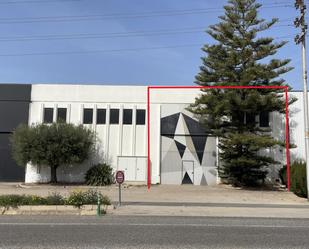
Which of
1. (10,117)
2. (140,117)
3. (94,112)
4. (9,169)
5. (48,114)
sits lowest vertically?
(9,169)

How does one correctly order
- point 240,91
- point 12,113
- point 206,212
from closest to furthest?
1. point 206,212
2. point 240,91
3. point 12,113

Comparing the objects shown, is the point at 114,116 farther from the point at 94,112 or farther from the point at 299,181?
the point at 299,181

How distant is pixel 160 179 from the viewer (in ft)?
125

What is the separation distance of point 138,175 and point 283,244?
2853 centimetres

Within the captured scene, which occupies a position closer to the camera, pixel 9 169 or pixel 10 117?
pixel 9 169

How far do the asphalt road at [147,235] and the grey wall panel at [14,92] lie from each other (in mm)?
27774

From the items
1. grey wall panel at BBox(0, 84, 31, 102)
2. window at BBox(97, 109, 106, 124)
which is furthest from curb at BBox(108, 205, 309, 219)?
grey wall panel at BBox(0, 84, 31, 102)

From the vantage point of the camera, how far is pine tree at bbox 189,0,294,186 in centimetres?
3234

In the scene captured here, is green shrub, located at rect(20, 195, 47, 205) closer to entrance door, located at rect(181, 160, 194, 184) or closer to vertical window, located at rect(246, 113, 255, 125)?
vertical window, located at rect(246, 113, 255, 125)

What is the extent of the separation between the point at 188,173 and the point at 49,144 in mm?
12344

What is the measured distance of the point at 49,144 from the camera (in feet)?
114

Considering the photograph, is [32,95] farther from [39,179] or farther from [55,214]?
[55,214]

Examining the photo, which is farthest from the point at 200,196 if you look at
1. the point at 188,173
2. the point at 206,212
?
the point at 188,173

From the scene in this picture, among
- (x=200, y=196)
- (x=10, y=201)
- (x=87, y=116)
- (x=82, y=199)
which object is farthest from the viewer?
(x=87, y=116)
